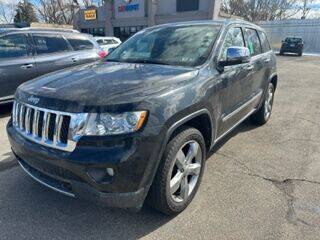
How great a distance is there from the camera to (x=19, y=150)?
290 centimetres

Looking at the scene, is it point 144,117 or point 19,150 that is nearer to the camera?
point 144,117

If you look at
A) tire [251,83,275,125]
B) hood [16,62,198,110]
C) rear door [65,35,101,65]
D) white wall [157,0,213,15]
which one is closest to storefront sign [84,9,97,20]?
white wall [157,0,213,15]

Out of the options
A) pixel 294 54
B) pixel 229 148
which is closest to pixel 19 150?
pixel 229 148

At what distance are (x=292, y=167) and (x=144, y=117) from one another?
8.30ft

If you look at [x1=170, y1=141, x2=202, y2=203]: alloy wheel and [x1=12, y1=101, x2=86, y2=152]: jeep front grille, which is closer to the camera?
[x1=12, y1=101, x2=86, y2=152]: jeep front grille

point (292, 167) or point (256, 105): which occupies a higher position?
point (256, 105)

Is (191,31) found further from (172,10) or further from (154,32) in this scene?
(172,10)

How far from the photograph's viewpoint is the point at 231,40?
13.3ft

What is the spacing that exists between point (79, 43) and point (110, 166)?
617 centimetres

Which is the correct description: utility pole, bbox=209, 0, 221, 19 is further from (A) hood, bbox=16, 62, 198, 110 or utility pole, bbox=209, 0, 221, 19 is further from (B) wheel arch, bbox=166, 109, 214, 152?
(B) wheel arch, bbox=166, 109, 214, 152

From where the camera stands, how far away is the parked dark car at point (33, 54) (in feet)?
20.8

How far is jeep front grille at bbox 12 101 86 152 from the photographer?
247 centimetres

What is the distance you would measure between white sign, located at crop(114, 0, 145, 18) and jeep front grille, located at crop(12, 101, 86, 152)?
28.5 m

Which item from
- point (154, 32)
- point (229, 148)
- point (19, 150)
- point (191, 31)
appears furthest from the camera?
point (229, 148)
